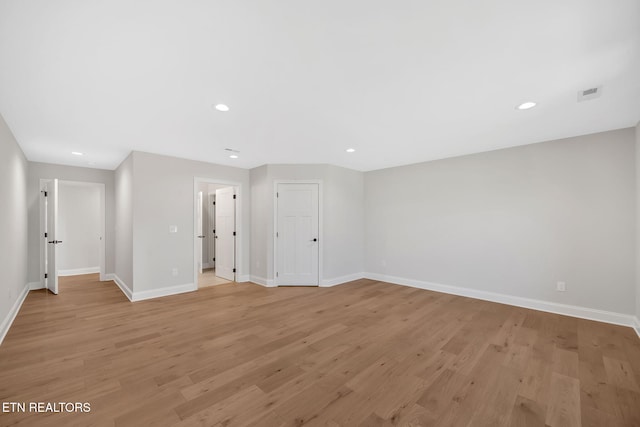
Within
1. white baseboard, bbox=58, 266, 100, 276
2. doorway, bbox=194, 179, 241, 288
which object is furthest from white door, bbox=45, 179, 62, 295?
doorway, bbox=194, 179, 241, 288

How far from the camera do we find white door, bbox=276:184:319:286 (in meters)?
5.29

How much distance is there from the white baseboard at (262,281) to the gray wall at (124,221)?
2147 mm

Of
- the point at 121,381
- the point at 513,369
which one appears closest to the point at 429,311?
the point at 513,369

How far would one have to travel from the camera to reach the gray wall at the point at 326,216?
532 cm

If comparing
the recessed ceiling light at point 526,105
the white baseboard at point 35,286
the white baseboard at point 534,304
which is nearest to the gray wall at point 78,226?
the white baseboard at point 35,286

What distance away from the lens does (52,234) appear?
4.78 meters

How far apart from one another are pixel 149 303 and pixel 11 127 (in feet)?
9.50

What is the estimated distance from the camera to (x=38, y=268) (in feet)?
16.9

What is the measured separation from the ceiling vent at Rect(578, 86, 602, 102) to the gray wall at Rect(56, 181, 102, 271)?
9.10 meters

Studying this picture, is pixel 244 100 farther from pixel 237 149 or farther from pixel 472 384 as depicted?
pixel 472 384

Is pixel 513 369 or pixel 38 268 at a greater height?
pixel 38 268

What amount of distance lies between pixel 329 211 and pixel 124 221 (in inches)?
154

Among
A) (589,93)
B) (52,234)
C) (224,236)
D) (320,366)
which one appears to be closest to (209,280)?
(224,236)

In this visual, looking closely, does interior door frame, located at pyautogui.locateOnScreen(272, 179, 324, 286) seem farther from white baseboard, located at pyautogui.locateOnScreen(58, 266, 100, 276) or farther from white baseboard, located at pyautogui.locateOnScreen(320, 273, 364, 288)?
white baseboard, located at pyautogui.locateOnScreen(58, 266, 100, 276)
